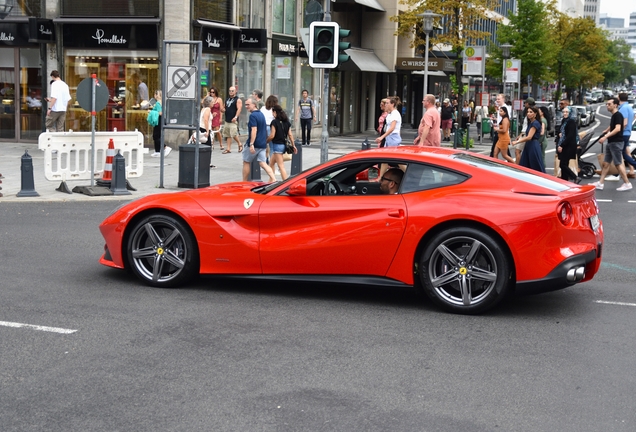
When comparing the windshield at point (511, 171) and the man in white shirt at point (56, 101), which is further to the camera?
the man in white shirt at point (56, 101)

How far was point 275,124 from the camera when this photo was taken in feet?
54.3

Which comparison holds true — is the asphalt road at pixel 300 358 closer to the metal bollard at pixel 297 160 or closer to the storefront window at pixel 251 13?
the metal bollard at pixel 297 160

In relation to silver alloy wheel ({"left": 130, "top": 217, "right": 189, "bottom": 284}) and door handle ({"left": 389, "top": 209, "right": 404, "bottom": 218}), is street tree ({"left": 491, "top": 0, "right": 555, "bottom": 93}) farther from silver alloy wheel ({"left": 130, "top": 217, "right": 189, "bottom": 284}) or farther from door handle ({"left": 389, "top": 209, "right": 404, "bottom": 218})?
door handle ({"left": 389, "top": 209, "right": 404, "bottom": 218})

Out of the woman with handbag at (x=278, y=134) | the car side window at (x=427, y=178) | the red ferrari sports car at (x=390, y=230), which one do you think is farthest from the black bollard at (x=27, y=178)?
the car side window at (x=427, y=178)

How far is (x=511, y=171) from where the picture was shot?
7.71m

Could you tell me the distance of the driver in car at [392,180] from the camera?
7.68 metres

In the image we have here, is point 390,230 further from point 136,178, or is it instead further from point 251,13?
point 251,13

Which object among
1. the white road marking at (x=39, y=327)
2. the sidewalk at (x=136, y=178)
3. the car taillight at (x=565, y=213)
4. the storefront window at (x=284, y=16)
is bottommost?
the white road marking at (x=39, y=327)

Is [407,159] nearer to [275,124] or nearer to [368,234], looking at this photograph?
[368,234]

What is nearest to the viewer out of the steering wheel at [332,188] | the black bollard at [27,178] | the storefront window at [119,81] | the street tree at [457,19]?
the steering wheel at [332,188]

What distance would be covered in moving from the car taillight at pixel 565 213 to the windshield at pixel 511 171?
0.85 ft

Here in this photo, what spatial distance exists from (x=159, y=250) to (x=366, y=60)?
120 feet

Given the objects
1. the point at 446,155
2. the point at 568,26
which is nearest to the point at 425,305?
the point at 446,155

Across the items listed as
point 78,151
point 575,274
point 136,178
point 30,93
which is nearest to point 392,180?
point 575,274
